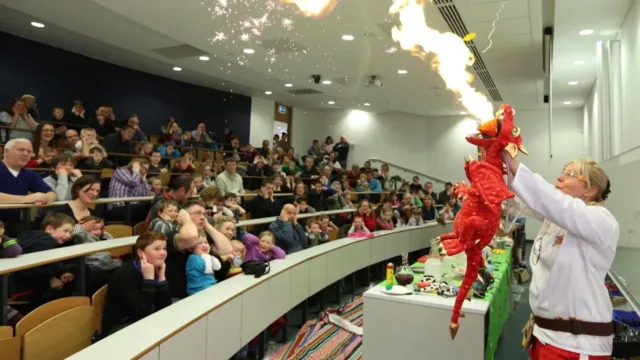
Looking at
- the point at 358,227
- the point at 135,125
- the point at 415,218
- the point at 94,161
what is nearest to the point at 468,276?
the point at 358,227

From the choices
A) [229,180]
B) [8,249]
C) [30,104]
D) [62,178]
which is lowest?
[8,249]

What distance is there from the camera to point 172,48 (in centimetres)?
698

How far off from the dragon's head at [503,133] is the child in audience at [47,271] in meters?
2.76

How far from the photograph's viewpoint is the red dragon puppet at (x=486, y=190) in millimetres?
1458

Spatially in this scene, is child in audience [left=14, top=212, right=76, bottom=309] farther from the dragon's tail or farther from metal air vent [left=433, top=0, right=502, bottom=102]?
metal air vent [left=433, top=0, right=502, bottom=102]

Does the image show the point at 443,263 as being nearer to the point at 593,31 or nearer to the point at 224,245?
the point at 224,245

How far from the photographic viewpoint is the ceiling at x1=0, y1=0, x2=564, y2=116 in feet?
15.6

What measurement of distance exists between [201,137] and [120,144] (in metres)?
3.07

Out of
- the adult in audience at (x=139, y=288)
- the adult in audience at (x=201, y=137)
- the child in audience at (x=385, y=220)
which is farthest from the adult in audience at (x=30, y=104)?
the child in audience at (x=385, y=220)

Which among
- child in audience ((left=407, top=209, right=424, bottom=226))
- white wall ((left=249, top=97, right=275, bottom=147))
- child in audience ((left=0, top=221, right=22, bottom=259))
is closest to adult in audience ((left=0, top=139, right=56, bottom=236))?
child in audience ((left=0, top=221, right=22, bottom=259))

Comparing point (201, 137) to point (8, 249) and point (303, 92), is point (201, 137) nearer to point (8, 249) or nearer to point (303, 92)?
point (303, 92)

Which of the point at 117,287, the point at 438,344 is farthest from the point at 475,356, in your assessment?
the point at 117,287

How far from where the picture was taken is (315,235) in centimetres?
548

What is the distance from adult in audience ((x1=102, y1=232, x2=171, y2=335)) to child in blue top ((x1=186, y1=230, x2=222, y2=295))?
378mm
